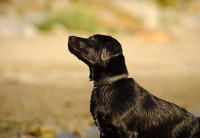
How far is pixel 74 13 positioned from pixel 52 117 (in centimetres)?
1558

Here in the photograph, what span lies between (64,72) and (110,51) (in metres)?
10.1

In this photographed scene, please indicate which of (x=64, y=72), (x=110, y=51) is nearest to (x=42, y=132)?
(x=110, y=51)

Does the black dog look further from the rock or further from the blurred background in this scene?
the blurred background

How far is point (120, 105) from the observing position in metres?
5.41

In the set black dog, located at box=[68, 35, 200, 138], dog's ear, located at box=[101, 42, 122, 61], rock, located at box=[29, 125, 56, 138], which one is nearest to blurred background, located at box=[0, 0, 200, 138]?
rock, located at box=[29, 125, 56, 138]

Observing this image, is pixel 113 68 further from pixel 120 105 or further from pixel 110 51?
pixel 120 105

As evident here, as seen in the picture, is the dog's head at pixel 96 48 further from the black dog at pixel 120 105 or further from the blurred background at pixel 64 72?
the blurred background at pixel 64 72

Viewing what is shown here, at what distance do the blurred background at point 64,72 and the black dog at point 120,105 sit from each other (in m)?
2.15

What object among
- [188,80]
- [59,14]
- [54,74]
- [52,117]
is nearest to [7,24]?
[59,14]

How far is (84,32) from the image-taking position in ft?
73.5

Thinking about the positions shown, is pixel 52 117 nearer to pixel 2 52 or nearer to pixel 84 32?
pixel 2 52

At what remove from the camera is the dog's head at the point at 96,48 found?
554cm

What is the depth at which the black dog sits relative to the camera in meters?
5.41

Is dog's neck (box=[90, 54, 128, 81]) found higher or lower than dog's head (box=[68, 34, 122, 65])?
lower
